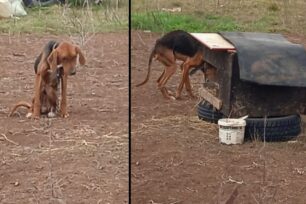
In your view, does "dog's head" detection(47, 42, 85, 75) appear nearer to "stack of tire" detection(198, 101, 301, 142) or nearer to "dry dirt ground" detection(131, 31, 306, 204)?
"dry dirt ground" detection(131, 31, 306, 204)

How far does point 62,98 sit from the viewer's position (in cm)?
563

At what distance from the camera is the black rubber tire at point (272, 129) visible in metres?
5.22

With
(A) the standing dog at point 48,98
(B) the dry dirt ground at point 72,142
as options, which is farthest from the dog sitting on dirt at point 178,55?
(A) the standing dog at point 48,98

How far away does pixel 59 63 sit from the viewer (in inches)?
218

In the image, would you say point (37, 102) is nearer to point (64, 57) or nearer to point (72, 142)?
point (64, 57)

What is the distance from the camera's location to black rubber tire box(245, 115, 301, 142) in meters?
5.22

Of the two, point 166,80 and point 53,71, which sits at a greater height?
point 53,71

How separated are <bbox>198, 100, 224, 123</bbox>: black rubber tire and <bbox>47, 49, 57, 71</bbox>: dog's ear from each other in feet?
3.95

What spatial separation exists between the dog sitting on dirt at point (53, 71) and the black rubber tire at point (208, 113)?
3.29 feet

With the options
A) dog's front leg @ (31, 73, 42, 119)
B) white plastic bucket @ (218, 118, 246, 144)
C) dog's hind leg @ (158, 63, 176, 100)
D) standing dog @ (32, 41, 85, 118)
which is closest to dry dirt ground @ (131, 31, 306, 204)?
white plastic bucket @ (218, 118, 246, 144)


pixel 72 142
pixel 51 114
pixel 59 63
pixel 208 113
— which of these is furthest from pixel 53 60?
pixel 208 113

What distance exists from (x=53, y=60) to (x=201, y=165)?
59.1 inches

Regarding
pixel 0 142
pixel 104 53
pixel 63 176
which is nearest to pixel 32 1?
pixel 104 53

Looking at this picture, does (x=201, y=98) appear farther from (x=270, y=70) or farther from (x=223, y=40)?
(x=270, y=70)
